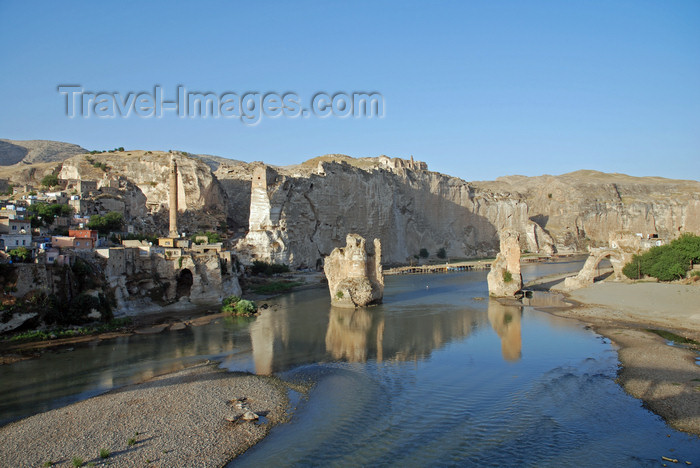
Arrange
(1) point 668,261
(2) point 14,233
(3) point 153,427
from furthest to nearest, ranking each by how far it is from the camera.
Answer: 1. (1) point 668,261
2. (2) point 14,233
3. (3) point 153,427

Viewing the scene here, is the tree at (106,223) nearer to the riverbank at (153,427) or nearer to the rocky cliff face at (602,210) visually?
the riverbank at (153,427)

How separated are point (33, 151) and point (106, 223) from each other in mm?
92621

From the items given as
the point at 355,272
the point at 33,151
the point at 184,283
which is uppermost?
the point at 33,151

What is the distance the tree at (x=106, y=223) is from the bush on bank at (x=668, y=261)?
4117cm

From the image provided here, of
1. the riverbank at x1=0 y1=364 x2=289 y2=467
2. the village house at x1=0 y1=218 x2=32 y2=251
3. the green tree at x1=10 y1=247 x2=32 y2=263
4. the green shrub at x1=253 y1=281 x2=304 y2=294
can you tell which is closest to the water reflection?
the riverbank at x1=0 y1=364 x2=289 y2=467

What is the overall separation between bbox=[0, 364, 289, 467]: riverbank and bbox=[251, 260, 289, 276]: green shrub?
113 ft

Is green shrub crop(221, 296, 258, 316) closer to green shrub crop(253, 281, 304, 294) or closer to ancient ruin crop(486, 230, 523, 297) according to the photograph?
green shrub crop(253, 281, 304, 294)

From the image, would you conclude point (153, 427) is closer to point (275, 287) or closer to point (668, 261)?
point (275, 287)

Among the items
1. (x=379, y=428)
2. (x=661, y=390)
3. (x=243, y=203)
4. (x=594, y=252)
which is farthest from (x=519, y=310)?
(x=243, y=203)

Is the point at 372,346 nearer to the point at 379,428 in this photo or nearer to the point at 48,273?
the point at 379,428

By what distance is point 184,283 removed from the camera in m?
37.5

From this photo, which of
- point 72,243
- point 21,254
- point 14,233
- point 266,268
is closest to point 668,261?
point 266,268

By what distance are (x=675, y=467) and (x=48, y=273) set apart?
27.5 m

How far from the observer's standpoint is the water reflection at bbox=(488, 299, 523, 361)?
2334cm
